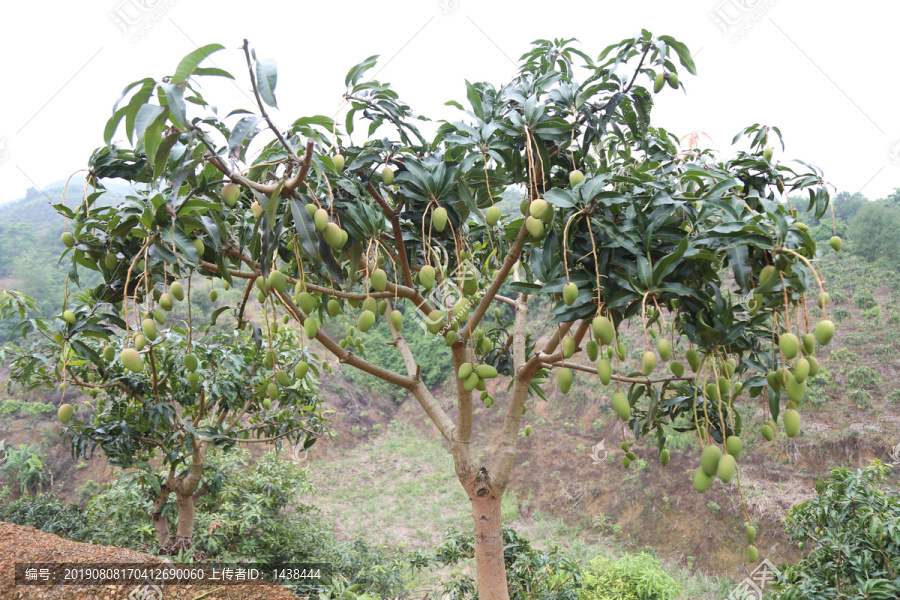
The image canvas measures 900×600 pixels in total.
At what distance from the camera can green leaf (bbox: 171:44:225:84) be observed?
27.0 inches

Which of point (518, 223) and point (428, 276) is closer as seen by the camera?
point (428, 276)

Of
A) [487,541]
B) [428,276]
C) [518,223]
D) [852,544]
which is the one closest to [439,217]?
[428,276]

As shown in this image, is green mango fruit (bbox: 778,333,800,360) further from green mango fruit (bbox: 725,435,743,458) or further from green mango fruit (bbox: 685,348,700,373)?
green mango fruit (bbox: 685,348,700,373)

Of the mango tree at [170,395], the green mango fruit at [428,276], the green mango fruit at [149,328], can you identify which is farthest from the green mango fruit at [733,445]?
the mango tree at [170,395]

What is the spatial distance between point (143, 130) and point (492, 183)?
2.42ft

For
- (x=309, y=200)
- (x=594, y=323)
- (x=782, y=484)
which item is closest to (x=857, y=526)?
(x=594, y=323)

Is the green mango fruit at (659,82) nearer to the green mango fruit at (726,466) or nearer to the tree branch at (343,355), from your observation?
the green mango fruit at (726,466)

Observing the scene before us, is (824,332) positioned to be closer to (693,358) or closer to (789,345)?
(789,345)

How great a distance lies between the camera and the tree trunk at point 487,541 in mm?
1503

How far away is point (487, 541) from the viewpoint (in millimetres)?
1505

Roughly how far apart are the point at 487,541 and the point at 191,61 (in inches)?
56.0

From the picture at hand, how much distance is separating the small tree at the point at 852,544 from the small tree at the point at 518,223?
1.93 feet

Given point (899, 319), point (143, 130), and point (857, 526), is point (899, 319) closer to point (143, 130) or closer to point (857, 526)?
point (857, 526)

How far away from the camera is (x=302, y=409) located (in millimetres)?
2650
